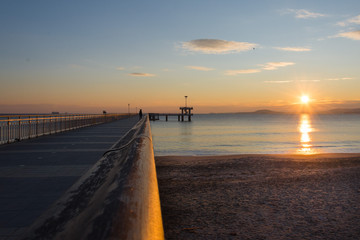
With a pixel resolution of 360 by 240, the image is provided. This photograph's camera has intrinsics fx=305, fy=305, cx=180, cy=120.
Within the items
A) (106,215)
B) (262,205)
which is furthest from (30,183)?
(106,215)

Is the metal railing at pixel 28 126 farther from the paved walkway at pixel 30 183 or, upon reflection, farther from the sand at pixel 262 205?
the sand at pixel 262 205

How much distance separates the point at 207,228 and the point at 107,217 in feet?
12.5

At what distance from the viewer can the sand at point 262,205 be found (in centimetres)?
460

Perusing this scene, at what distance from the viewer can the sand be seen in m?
4.60

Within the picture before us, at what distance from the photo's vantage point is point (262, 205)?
19.9ft

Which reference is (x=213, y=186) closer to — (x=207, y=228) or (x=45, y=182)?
(x=207, y=228)

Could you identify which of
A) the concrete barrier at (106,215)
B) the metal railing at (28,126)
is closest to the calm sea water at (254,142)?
the metal railing at (28,126)

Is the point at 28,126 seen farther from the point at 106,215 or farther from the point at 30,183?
the point at 106,215

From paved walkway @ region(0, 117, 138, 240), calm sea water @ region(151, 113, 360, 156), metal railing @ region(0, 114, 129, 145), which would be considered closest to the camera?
paved walkway @ region(0, 117, 138, 240)

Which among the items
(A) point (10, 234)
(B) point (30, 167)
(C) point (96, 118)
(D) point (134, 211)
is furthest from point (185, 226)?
(C) point (96, 118)

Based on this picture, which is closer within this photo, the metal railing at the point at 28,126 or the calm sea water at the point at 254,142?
the metal railing at the point at 28,126

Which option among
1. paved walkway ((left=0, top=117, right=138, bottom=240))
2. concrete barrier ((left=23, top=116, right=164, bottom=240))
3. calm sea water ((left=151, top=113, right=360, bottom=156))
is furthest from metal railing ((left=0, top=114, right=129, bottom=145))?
concrete barrier ((left=23, top=116, right=164, bottom=240))

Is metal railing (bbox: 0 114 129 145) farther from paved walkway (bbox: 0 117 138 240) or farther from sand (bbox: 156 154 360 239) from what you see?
sand (bbox: 156 154 360 239)

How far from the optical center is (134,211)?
1.38 metres
